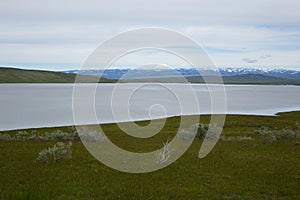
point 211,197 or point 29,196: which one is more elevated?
point 29,196

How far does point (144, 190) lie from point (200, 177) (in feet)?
12.1

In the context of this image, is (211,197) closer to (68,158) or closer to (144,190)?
(144,190)

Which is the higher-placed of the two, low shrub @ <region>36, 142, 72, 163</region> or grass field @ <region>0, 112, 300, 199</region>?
low shrub @ <region>36, 142, 72, 163</region>

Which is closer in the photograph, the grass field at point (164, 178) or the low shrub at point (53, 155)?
the grass field at point (164, 178)

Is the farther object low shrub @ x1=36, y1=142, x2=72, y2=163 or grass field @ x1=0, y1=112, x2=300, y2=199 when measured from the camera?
low shrub @ x1=36, y1=142, x2=72, y2=163

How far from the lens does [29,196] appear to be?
38.4 feet

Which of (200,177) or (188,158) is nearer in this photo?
(200,177)

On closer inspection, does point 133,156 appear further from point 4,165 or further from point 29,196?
point 29,196

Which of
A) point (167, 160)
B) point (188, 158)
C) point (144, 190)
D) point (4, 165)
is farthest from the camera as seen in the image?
point (188, 158)

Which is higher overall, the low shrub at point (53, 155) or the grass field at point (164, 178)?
the low shrub at point (53, 155)

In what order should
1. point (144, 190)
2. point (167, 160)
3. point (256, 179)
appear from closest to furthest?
point (144, 190) → point (256, 179) → point (167, 160)

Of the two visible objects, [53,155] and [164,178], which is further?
[53,155]

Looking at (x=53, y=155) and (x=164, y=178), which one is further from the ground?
(x=53, y=155)

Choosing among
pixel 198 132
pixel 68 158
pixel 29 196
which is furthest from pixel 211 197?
pixel 198 132
